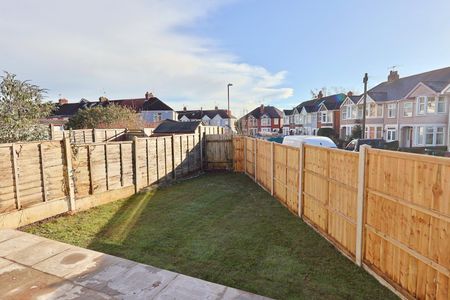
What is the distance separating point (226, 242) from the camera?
5395mm

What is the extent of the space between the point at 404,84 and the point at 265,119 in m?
37.5

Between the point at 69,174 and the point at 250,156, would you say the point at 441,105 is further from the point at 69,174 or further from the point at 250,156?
the point at 69,174

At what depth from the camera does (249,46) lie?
52.0 ft

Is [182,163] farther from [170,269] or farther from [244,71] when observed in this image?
[244,71]

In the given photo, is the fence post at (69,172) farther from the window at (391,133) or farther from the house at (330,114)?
the house at (330,114)

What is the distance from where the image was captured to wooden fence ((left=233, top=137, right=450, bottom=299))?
298 cm

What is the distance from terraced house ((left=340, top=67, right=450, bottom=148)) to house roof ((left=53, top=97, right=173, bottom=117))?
3192 centimetres

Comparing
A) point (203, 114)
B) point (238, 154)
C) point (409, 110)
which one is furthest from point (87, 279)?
point (203, 114)

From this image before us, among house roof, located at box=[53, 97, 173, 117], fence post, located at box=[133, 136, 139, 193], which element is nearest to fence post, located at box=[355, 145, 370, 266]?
fence post, located at box=[133, 136, 139, 193]

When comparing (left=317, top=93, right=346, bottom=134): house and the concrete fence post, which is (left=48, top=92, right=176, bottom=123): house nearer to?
(left=317, top=93, right=346, bottom=134): house

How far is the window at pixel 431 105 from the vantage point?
939 inches

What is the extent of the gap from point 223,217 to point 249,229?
1.04m

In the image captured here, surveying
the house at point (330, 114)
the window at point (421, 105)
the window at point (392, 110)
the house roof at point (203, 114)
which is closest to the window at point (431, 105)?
the window at point (421, 105)

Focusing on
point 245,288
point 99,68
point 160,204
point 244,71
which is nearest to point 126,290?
point 245,288
